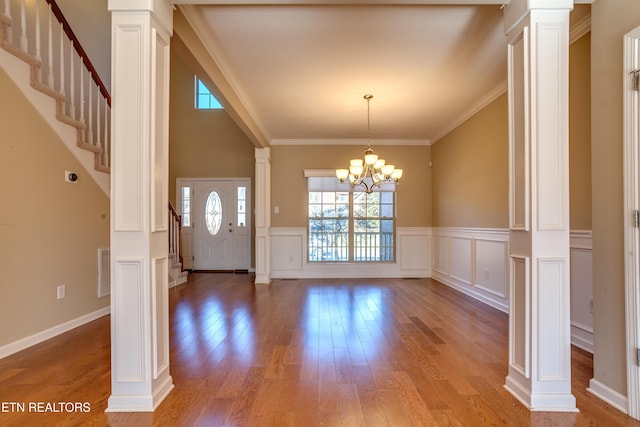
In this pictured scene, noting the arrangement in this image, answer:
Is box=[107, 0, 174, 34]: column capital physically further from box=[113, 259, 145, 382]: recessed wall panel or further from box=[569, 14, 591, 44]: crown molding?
box=[569, 14, 591, 44]: crown molding

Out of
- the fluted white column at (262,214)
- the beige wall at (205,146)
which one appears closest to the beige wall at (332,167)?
the fluted white column at (262,214)

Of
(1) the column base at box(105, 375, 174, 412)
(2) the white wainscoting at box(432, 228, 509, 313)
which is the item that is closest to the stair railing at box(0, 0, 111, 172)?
(1) the column base at box(105, 375, 174, 412)

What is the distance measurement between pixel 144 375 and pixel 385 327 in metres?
2.23

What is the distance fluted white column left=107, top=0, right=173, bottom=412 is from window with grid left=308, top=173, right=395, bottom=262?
473 centimetres

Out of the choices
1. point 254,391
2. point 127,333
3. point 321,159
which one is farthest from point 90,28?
point 254,391

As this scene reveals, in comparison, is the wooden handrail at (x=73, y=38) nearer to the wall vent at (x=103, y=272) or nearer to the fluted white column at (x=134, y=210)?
the wall vent at (x=103, y=272)

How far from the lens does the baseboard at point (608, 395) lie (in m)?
1.90

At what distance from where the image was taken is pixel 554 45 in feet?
6.49

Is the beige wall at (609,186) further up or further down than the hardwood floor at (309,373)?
further up

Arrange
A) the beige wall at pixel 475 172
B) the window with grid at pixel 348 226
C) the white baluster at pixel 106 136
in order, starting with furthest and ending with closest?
1. the window with grid at pixel 348 226
2. the beige wall at pixel 475 172
3. the white baluster at pixel 106 136

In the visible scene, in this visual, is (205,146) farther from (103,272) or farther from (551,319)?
(551,319)

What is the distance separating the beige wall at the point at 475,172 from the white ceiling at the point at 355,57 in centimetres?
27

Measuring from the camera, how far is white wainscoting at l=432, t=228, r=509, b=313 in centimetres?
412

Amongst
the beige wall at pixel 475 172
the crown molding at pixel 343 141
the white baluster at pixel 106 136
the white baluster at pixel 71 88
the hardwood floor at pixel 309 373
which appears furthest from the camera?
the crown molding at pixel 343 141
